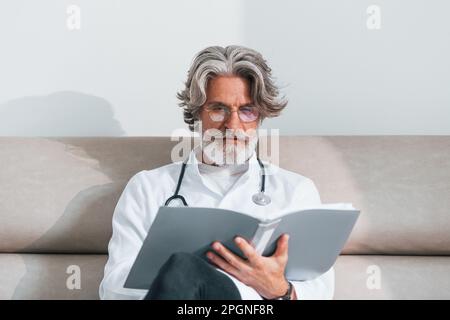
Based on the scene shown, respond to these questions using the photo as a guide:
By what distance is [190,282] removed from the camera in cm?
133

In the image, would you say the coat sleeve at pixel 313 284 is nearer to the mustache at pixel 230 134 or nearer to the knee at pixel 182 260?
the mustache at pixel 230 134

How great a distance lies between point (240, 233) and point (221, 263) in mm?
107

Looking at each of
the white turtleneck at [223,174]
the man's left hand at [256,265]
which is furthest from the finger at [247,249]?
the white turtleneck at [223,174]

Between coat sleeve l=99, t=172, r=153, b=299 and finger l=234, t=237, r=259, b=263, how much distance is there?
1.15 feet

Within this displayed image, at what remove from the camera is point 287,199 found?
5.95 ft

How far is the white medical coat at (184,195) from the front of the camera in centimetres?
163

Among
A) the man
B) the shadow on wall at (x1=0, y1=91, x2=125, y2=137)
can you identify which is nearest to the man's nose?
the man

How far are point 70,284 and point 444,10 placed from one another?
5.05ft

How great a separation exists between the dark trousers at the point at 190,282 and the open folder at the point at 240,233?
0.07 meters

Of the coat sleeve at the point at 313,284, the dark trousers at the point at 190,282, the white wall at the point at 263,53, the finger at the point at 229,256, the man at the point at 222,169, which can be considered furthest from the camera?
the white wall at the point at 263,53

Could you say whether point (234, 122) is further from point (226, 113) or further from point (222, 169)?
point (222, 169)

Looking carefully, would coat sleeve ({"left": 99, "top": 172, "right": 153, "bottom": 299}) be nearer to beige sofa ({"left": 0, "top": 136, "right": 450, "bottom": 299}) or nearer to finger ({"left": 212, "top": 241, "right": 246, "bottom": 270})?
beige sofa ({"left": 0, "top": 136, "right": 450, "bottom": 299})

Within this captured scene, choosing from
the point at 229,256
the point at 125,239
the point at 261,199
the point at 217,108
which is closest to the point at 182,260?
the point at 229,256
